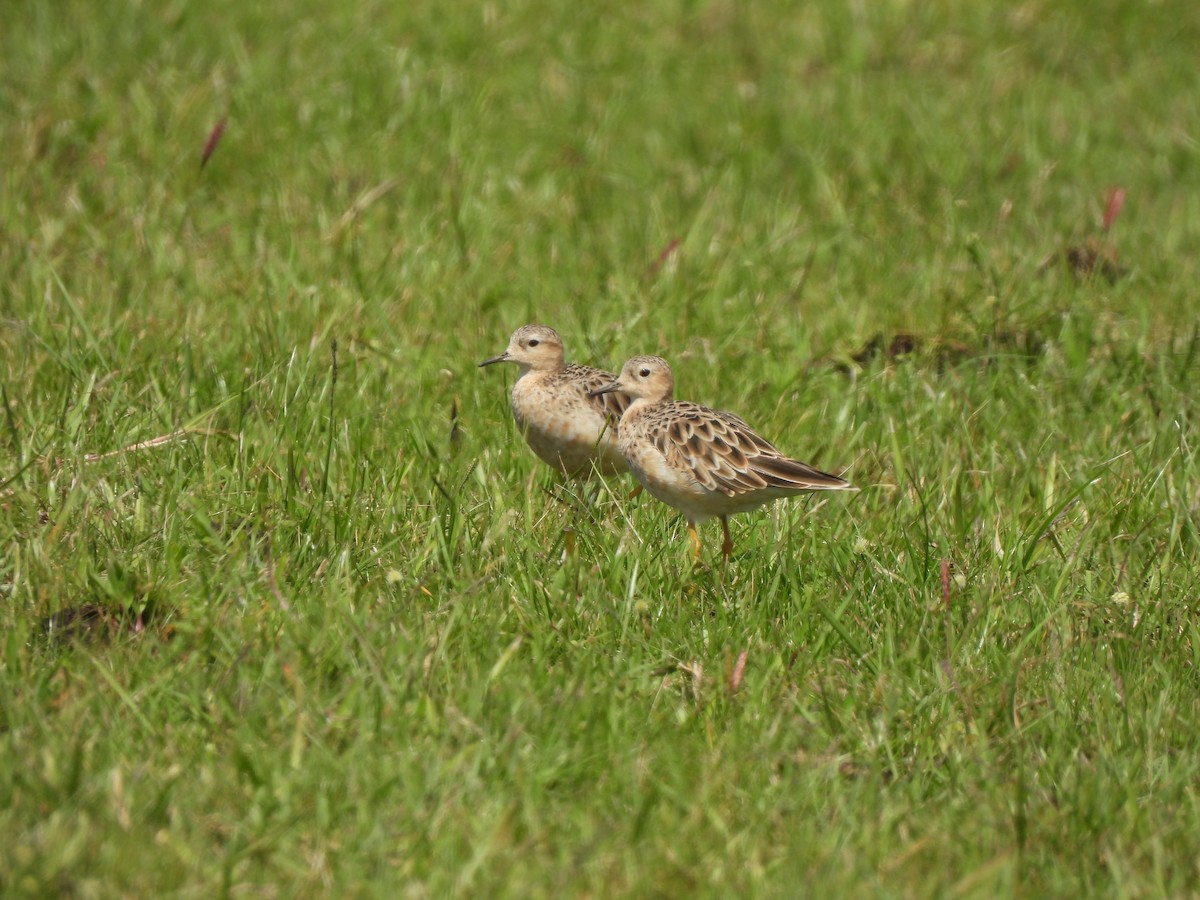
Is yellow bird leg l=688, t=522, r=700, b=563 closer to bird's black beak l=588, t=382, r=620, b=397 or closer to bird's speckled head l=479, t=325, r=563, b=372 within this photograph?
bird's black beak l=588, t=382, r=620, b=397

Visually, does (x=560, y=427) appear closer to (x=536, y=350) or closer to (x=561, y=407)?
(x=561, y=407)

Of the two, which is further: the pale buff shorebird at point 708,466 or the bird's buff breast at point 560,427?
the bird's buff breast at point 560,427

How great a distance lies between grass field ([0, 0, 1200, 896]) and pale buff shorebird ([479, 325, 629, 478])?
190 mm

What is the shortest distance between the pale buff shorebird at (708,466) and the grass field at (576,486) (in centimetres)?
18

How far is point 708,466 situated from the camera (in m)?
5.72

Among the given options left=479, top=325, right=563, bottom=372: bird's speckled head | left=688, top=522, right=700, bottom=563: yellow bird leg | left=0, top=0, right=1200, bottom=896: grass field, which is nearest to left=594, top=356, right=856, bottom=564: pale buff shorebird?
left=688, top=522, right=700, bottom=563: yellow bird leg

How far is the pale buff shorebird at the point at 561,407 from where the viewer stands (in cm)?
646

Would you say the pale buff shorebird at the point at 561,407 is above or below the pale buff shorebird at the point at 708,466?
below

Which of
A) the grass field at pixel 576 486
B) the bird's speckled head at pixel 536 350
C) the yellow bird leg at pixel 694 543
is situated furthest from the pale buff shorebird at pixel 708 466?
the bird's speckled head at pixel 536 350

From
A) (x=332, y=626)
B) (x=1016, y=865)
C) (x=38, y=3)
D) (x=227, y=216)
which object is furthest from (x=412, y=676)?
(x=38, y=3)

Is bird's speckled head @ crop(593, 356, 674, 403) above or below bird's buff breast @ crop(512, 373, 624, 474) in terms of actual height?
above

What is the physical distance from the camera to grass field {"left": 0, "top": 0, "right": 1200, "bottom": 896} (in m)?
4.14

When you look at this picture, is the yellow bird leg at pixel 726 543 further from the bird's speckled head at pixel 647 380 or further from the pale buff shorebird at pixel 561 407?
the bird's speckled head at pixel 647 380

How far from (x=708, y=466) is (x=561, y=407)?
3.21ft
